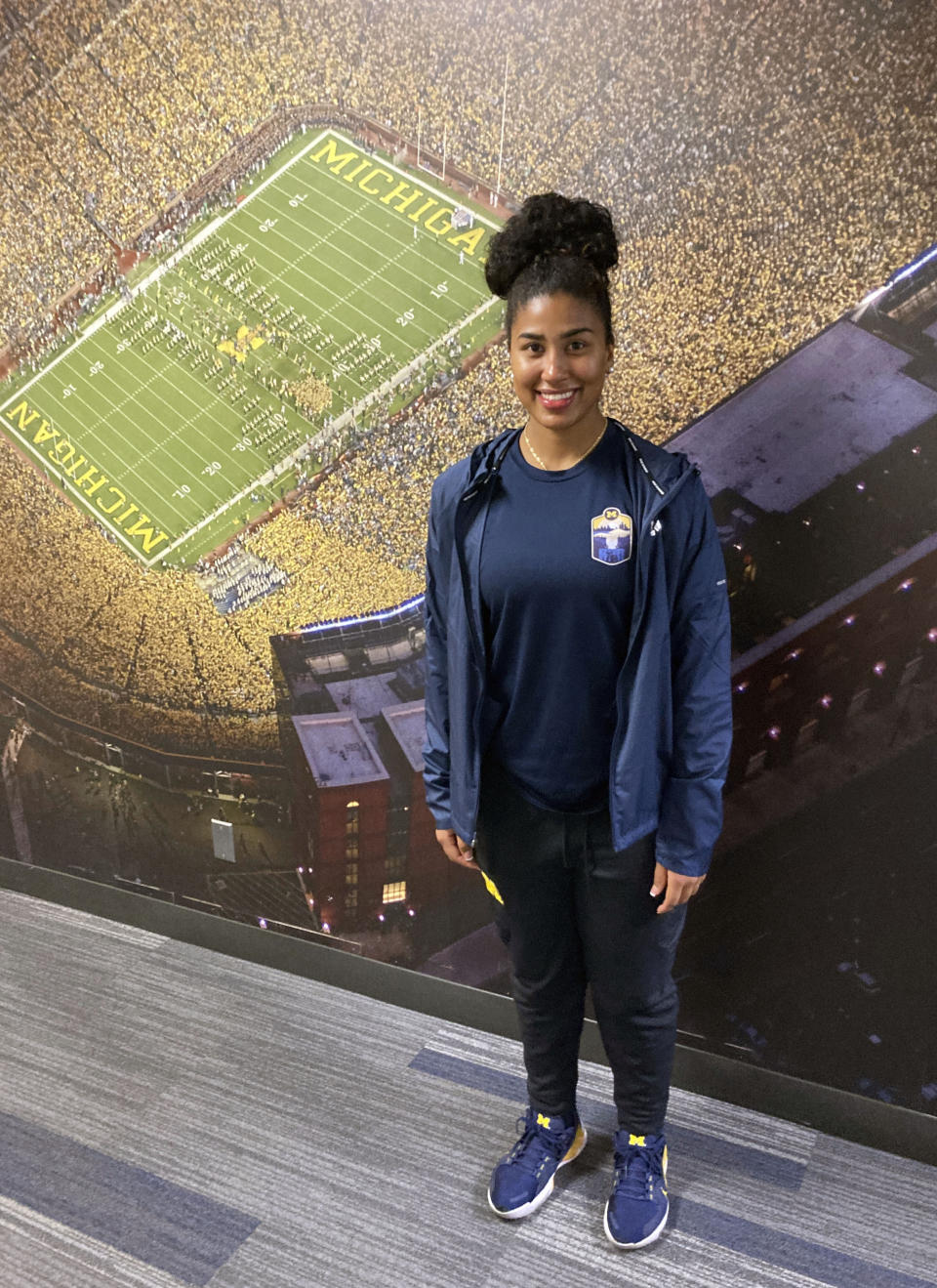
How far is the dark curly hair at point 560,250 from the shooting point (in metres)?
1.38

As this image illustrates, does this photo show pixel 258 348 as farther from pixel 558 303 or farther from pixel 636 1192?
pixel 636 1192

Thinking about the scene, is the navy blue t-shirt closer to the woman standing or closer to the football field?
the woman standing

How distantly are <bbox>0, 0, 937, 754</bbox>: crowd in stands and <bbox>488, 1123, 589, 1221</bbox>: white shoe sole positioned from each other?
40.1 inches

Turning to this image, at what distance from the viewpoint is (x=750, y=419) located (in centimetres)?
175

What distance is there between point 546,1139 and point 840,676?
91 cm

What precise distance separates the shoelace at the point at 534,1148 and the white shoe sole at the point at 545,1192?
0.03m

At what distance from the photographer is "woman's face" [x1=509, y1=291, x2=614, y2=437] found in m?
1.38

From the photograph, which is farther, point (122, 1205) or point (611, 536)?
point (122, 1205)

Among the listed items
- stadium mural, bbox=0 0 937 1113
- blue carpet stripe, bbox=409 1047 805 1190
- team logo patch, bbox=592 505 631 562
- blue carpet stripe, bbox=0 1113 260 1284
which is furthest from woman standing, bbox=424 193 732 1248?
blue carpet stripe, bbox=0 1113 260 1284

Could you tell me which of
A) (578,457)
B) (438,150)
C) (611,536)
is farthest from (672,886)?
(438,150)

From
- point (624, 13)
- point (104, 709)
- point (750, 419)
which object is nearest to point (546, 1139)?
point (750, 419)

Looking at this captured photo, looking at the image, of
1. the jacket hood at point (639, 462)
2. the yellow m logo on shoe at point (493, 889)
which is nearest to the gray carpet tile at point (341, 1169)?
the yellow m logo on shoe at point (493, 889)

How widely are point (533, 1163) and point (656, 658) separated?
91 centimetres

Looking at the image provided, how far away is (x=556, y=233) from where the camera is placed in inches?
54.6
